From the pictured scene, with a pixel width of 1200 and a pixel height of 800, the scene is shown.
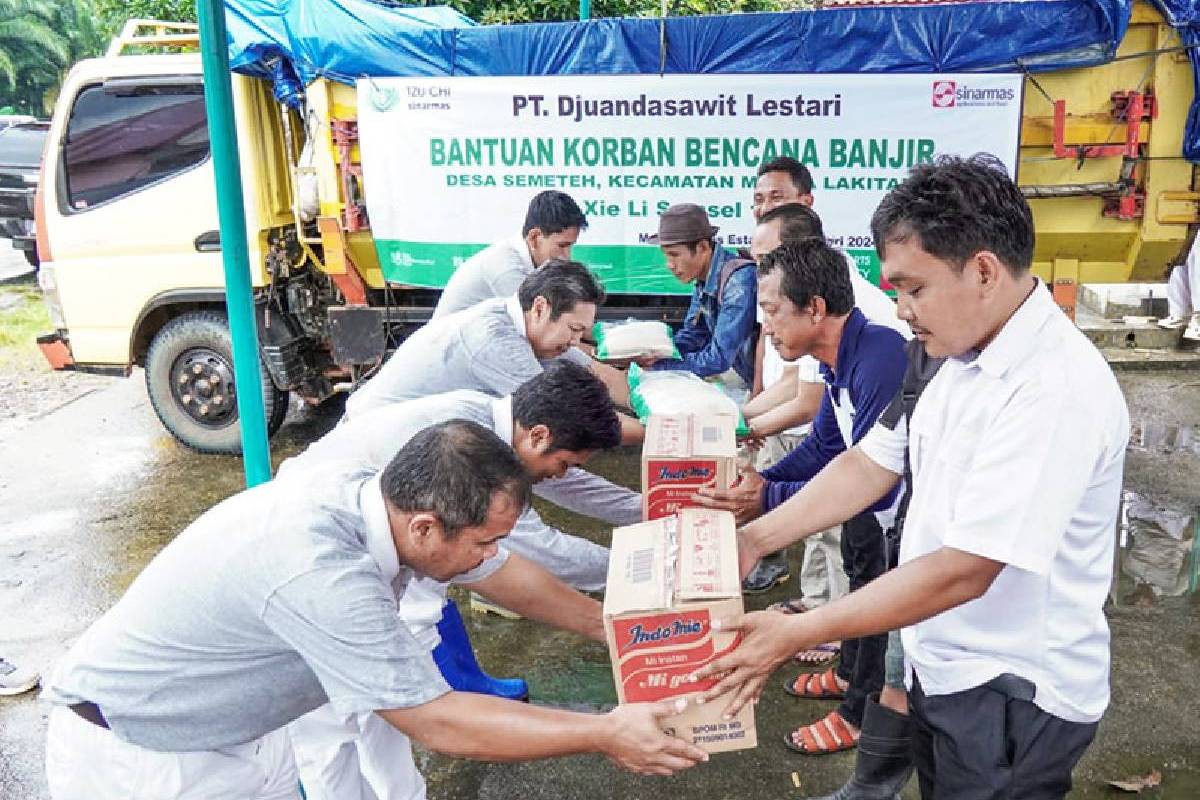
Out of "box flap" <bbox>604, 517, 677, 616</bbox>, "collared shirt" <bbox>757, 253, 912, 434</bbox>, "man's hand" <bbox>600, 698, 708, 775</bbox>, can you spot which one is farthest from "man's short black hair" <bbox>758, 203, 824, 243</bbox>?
"man's hand" <bbox>600, 698, 708, 775</bbox>

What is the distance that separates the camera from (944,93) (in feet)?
15.1

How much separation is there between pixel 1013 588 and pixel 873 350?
1.04 metres

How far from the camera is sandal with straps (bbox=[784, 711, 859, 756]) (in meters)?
2.96

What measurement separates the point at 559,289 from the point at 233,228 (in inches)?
38.5

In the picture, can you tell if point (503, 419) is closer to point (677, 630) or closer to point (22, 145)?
point (677, 630)

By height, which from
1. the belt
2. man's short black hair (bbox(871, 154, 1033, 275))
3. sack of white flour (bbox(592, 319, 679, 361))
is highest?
man's short black hair (bbox(871, 154, 1033, 275))

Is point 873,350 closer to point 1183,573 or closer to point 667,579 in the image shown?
point 667,579

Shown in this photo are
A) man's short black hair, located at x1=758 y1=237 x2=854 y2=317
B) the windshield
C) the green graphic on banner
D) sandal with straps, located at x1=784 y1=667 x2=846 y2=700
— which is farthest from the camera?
the windshield

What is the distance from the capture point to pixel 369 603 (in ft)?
5.44

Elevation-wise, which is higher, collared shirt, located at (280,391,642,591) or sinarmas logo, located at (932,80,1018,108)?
sinarmas logo, located at (932,80,1018,108)

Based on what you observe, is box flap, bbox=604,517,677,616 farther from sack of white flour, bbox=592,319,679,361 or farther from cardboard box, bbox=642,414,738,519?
sack of white flour, bbox=592,319,679,361

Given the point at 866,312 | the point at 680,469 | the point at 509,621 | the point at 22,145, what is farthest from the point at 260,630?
the point at 22,145

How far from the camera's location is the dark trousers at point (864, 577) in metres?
2.73

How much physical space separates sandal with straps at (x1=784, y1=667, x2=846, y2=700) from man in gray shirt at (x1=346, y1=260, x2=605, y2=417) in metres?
1.35
